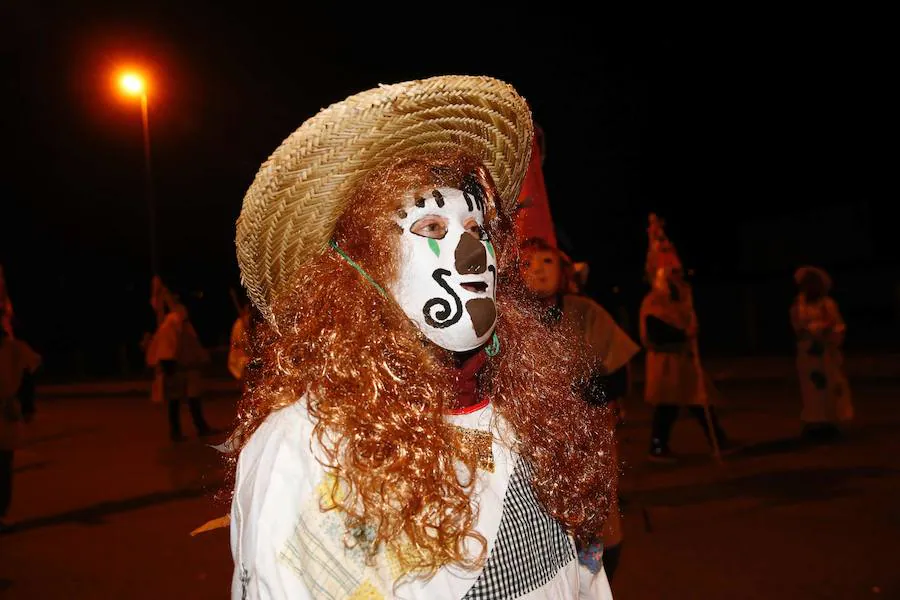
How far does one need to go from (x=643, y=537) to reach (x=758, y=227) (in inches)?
1010

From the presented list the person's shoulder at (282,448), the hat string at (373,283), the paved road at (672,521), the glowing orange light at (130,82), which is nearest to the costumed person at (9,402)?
the paved road at (672,521)

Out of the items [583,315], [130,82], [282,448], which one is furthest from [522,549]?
[130,82]

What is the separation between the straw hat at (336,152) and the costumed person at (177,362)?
333 inches

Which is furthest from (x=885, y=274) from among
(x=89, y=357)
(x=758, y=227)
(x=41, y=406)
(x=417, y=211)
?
(x=89, y=357)

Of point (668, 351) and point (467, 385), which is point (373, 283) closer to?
point (467, 385)

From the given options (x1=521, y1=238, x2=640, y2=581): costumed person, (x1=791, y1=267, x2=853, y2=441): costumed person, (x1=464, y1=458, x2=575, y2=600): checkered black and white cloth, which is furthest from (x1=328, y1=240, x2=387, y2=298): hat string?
(x1=791, y1=267, x2=853, y2=441): costumed person

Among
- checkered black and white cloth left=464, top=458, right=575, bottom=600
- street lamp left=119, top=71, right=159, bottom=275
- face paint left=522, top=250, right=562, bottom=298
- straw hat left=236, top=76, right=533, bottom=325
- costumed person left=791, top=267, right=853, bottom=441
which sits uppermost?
street lamp left=119, top=71, right=159, bottom=275

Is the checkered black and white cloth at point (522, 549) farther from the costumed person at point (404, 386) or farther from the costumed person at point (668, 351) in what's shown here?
the costumed person at point (668, 351)

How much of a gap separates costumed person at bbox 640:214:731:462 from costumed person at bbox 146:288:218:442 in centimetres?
572

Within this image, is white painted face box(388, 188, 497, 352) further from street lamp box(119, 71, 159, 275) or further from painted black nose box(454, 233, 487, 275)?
street lamp box(119, 71, 159, 275)

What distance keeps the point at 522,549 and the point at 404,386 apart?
0.44 m

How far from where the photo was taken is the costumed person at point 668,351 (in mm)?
7562

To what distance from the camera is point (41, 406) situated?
16938mm

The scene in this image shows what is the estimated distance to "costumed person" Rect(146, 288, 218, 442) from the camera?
1009 cm
